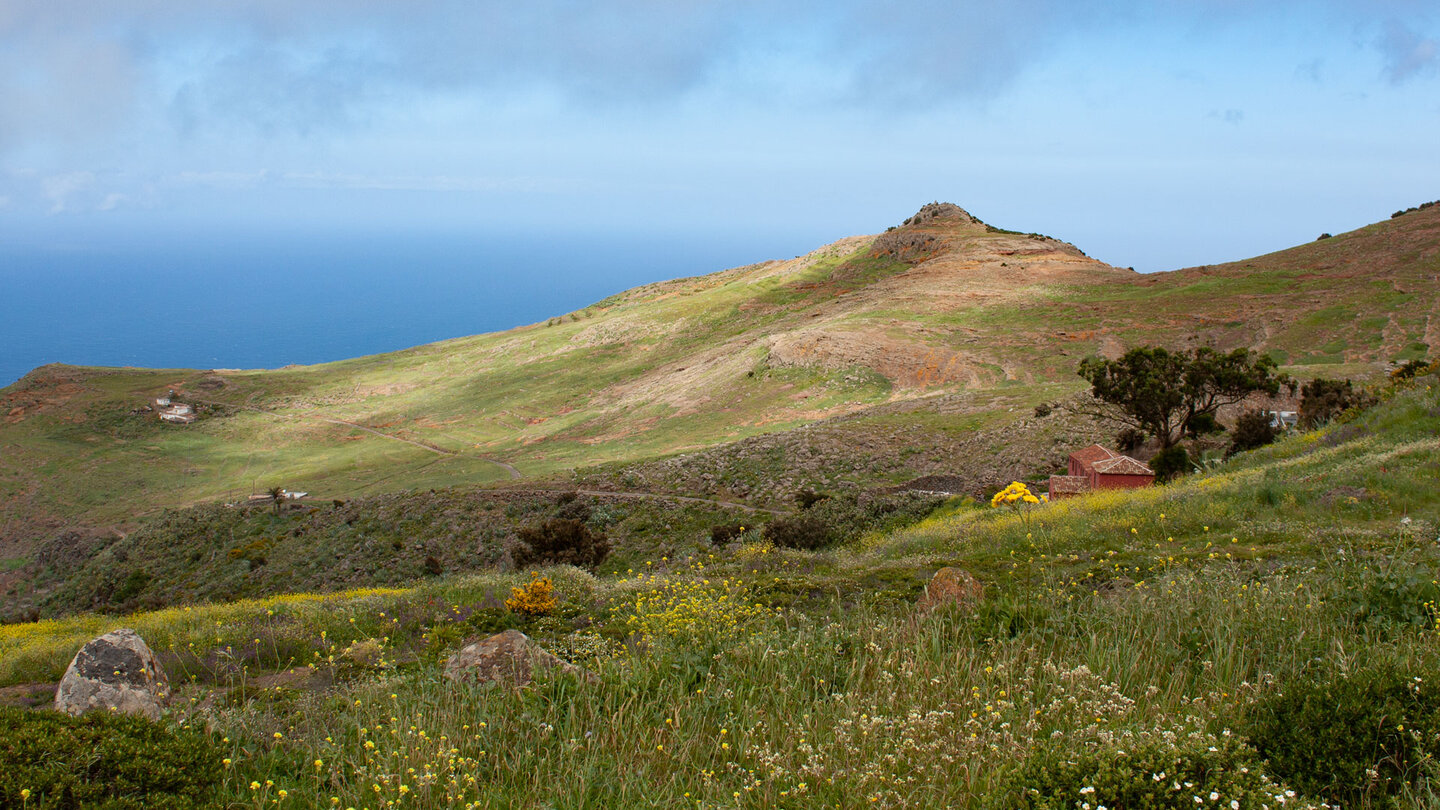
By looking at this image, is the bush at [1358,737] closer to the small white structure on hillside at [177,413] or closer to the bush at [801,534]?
the bush at [801,534]

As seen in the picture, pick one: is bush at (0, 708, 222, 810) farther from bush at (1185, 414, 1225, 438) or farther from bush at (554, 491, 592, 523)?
bush at (1185, 414, 1225, 438)

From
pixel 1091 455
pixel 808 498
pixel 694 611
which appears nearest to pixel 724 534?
pixel 808 498

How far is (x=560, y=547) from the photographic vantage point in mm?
22031

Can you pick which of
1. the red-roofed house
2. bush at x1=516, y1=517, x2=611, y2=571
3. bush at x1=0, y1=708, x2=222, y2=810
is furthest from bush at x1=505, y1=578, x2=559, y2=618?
the red-roofed house

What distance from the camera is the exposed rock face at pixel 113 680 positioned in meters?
6.18

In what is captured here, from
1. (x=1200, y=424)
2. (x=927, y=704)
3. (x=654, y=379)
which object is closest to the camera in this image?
(x=927, y=704)

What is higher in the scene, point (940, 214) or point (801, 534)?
point (940, 214)

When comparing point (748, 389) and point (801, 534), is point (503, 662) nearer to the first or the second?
point (801, 534)

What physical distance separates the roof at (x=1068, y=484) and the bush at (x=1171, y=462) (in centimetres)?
227

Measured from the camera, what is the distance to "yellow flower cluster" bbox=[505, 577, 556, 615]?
939cm

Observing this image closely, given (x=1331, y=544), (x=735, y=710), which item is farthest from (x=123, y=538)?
(x=1331, y=544)

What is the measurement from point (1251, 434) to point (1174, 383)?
2383 mm

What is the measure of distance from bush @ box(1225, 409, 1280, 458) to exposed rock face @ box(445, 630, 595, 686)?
2177cm

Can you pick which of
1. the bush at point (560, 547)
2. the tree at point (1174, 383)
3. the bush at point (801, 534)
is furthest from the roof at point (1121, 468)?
the bush at point (560, 547)
